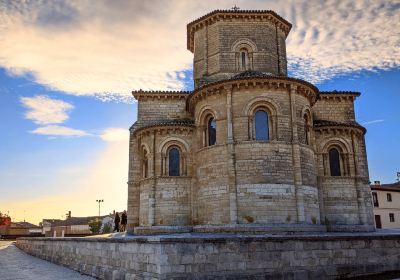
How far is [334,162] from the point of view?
848 inches

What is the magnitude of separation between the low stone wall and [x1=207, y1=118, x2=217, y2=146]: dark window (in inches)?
349

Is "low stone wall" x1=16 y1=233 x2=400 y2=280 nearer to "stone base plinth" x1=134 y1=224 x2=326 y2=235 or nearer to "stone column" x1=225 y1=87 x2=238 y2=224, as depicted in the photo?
"stone base plinth" x1=134 y1=224 x2=326 y2=235

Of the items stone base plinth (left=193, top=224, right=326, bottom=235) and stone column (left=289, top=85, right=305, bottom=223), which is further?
stone column (left=289, top=85, right=305, bottom=223)

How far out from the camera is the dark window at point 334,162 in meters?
21.3

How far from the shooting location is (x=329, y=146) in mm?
21422

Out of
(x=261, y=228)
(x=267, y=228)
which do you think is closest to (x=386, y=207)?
(x=267, y=228)

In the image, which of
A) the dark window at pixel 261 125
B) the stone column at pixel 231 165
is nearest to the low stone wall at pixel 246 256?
the stone column at pixel 231 165

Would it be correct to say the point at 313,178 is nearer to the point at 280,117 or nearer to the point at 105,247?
the point at 280,117

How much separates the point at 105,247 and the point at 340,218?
13886 millimetres

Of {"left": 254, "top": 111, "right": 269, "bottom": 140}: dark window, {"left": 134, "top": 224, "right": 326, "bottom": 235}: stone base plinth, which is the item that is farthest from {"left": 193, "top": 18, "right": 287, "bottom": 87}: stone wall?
{"left": 134, "top": 224, "right": 326, "bottom": 235}: stone base plinth

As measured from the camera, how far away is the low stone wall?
27.7 feet

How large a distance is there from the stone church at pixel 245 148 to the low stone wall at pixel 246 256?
597 centimetres

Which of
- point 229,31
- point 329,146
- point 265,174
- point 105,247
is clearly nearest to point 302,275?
point 105,247

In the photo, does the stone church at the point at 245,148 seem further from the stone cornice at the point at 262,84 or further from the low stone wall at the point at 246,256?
the low stone wall at the point at 246,256
